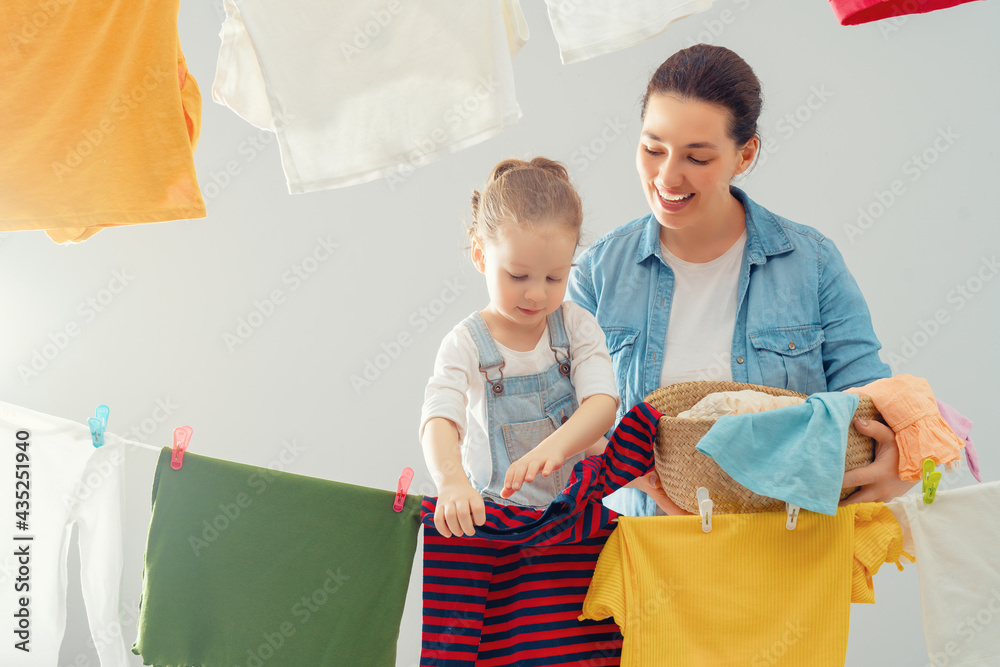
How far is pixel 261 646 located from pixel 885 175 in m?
2.12

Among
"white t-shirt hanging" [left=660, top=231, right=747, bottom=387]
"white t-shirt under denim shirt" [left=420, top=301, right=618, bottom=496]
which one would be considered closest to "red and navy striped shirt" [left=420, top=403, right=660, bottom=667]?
"white t-shirt under denim shirt" [left=420, top=301, right=618, bottom=496]

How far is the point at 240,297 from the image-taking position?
2.24m

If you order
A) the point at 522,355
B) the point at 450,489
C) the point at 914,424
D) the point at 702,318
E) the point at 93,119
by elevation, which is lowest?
the point at 450,489

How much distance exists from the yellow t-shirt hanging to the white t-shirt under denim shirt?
0.24 meters

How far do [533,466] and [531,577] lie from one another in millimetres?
155

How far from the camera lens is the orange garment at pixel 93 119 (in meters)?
1.02

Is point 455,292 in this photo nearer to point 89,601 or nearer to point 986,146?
point 89,601

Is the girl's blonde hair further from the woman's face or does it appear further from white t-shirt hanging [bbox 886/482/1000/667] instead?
white t-shirt hanging [bbox 886/482/1000/667]

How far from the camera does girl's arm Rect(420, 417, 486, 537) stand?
938 millimetres

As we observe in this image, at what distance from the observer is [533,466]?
3.23 ft

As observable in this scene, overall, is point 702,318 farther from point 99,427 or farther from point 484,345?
point 99,427

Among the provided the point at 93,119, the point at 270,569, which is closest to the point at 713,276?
the point at 270,569

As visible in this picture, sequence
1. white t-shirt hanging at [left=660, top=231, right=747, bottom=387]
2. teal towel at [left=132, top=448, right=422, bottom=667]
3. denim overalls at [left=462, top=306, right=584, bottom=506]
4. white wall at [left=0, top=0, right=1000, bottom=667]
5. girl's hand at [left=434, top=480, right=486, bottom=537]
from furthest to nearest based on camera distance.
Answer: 1. white wall at [left=0, top=0, right=1000, bottom=667]
2. white t-shirt hanging at [left=660, top=231, right=747, bottom=387]
3. denim overalls at [left=462, top=306, right=584, bottom=506]
4. teal towel at [left=132, top=448, right=422, bottom=667]
5. girl's hand at [left=434, top=480, right=486, bottom=537]

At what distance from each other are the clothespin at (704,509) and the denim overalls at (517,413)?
247 mm
